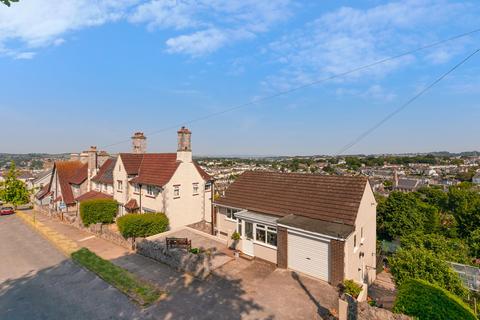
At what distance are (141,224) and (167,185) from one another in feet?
12.9

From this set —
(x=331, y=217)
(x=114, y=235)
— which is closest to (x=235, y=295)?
(x=331, y=217)

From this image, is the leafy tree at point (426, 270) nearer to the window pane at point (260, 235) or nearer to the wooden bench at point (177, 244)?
the window pane at point (260, 235)

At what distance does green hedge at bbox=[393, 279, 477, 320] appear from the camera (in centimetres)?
765

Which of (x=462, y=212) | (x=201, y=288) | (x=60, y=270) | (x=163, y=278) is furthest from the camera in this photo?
(x=462, y=212)

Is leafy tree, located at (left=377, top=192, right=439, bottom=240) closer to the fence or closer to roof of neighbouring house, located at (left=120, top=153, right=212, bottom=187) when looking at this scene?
the fence

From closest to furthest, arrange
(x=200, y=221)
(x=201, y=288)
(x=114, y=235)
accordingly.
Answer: (x=201, y=288)
(x=114, y=235)
(x=200, y=221)

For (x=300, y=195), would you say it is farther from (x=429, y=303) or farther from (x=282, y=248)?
(x=429, y=303)

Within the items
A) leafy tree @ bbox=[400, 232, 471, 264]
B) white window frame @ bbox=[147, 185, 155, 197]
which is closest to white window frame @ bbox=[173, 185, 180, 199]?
white window frame @ bbox=[147, 185, 155, 197]

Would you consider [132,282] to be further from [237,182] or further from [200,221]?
[200,221]

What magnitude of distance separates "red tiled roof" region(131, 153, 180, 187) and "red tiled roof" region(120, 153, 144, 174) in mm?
431

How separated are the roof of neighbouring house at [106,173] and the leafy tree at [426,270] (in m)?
26.4

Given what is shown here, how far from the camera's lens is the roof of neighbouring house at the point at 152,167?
22984 millimetres

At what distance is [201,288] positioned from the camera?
12.3 metres

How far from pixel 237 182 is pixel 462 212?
31684 mm
